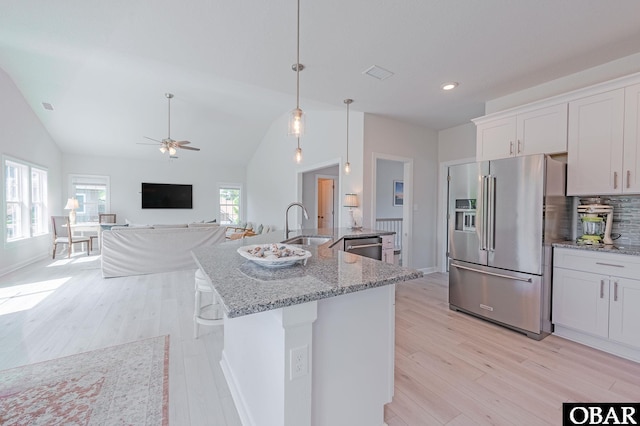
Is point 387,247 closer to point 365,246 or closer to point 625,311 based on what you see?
point 365,246

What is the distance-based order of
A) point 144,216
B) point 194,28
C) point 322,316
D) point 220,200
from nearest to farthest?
point 322,316 → point 194,28 → point 144,216 → point 220,200

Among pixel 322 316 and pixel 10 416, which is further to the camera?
pixel 10 416

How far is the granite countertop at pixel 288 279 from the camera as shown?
940 mm

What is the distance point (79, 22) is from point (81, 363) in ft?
9.43

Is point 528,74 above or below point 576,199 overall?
above

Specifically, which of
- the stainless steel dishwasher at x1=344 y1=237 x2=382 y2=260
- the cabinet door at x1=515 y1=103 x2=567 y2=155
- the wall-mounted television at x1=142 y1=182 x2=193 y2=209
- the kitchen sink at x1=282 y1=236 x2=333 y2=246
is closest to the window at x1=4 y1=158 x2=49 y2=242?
the wall-mounted television at x1=142 y1=182 x2=193 y2=209

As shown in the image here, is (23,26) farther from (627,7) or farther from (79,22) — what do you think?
(627,7)

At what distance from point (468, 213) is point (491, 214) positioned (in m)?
0.30

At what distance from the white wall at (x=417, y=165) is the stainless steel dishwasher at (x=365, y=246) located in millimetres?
747

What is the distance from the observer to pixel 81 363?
2.09 m

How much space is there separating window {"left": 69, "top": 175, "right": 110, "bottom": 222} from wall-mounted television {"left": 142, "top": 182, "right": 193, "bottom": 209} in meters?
0.99

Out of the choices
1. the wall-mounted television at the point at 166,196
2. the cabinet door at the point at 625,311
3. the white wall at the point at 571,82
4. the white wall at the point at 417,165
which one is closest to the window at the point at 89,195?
the wall-mounted television at the point at 166,196

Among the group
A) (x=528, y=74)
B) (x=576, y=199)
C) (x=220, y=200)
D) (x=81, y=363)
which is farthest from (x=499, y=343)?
(x=220, y=200)

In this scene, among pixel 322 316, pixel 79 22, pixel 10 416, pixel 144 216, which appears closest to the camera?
pixel 322 316
